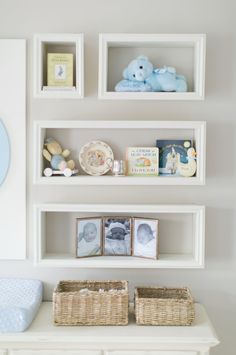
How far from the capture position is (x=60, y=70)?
94.3 inches

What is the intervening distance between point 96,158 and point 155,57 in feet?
1.99

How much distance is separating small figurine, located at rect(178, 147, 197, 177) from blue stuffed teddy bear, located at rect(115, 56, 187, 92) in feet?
1.03

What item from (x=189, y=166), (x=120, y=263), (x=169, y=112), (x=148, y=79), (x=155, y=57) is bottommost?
(x=120, y=263)

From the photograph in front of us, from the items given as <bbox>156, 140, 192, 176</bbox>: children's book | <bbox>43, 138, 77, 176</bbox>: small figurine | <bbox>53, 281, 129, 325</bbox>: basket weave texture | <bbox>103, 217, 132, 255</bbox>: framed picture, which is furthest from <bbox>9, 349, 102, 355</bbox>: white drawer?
<bbox>156, 140, 192, 176</bbox>: children's book

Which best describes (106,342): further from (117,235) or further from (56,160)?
(56,160)

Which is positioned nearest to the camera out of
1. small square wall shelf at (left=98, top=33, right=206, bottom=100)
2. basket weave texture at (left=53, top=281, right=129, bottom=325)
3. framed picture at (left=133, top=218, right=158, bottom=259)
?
basket weave texture at (left=53, top=281, right=129, bottom=325)

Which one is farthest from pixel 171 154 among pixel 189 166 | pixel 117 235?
pixel 117 235

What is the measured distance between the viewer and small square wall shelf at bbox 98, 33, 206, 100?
2297 mm

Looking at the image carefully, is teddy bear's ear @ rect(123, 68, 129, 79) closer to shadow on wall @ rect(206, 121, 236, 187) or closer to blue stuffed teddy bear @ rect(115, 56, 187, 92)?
blue stuffed teddy bear @ rect(115, 56, 187, 92)

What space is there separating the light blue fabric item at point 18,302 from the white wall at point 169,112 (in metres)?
0.07

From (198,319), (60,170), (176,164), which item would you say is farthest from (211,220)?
(60,170)

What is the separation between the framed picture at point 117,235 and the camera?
2.46 metres

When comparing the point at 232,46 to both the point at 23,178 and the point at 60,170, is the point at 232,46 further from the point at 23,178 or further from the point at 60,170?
the point at 23,178

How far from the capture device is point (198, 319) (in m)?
2.30
